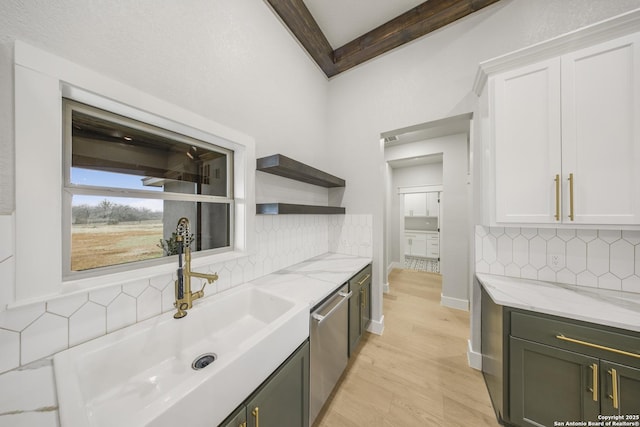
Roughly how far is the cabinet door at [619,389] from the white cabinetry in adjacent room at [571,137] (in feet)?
2.62

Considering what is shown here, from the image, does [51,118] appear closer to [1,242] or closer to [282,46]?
[1,242]

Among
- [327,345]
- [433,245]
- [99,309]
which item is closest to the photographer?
[99,309]

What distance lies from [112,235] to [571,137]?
2763 mm

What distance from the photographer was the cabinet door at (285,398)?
81 centimetres

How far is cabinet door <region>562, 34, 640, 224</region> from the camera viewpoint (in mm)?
1145

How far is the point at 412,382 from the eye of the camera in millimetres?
1619

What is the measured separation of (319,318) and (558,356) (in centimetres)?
133

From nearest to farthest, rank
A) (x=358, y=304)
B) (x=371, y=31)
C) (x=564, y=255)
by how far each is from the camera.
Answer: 1. (x=564, y=255)
2. (x=358, y=304)
3. (x=371, y=31)

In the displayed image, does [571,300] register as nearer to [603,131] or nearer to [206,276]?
[603,131]

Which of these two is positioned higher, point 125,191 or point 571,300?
point 125,191

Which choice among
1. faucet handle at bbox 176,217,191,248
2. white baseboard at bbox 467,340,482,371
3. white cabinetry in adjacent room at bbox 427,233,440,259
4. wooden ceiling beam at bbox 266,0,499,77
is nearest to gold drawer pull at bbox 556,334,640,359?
white baseboard at bbox 467,340,482,371

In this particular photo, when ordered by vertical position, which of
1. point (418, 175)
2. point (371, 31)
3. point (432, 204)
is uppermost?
point (371, 31)

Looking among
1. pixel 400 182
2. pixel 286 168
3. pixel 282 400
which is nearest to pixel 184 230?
pixel 286 168

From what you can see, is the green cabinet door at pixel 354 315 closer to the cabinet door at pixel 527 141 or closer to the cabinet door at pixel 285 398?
the cabinet door at pixel 285 398
